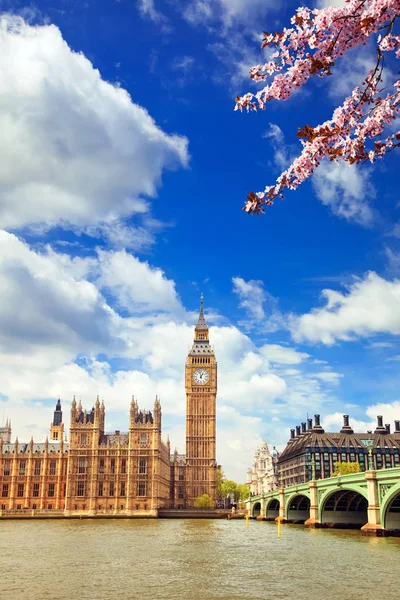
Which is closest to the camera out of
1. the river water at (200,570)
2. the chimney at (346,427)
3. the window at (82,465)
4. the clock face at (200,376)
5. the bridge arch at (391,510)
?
the river water at (200,570)

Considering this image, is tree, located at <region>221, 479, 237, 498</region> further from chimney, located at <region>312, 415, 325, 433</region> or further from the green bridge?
the green bridge

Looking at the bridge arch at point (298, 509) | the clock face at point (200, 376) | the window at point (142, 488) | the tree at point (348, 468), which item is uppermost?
the clock face at point (200, 376)

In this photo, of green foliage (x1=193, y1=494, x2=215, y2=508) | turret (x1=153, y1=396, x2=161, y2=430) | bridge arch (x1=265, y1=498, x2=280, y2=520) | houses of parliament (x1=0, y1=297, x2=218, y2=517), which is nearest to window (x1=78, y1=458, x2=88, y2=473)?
houses of parliament (x1=0, y1=297, x2=218, y2=517)

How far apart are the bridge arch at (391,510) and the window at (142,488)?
77.8m

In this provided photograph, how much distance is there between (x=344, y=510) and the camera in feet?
268

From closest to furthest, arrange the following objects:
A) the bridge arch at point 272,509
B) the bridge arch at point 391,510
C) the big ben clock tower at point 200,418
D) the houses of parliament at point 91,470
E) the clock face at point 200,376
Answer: the bridge arch at point 391,510, the bridge arch at point 272,509, the houses of parliament at point 91,470, the big ben clock tower at point 200,418, the clock face at point 200,376

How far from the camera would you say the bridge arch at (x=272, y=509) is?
4759 inches

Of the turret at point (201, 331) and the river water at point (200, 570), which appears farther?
the turret at point (201, 331)

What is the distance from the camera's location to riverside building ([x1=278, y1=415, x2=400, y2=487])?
148 m

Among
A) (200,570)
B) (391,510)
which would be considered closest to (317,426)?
(391,510)

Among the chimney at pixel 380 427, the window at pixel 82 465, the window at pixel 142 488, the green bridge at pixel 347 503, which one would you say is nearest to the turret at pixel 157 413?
the window at pixel 142 488

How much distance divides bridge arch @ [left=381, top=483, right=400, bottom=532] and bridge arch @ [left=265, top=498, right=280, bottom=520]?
189 feet

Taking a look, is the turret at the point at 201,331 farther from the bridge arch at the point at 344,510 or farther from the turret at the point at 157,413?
the bridge arch at the point at 344,510

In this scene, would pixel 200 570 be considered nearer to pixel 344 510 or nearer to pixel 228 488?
pixel 344 510
